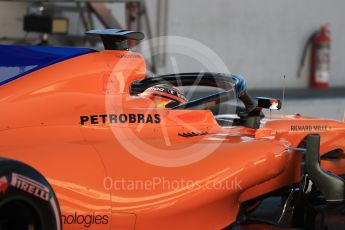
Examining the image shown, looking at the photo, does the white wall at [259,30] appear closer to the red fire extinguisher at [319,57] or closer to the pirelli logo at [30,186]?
the red fire extinguisher at [319,57]

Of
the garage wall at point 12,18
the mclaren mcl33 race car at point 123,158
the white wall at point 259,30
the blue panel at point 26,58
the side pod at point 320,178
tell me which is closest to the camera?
the mclaren mcl33 race car at point 123,158

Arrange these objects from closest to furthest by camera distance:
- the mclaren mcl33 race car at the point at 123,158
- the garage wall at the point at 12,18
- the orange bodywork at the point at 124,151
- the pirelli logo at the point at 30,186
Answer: the pirelli logo at the point at 30,186, the mclaren mcl33 race car at the point at 123,158, the orange bodywork at the point at 124,151, the garage wall at the point at 12,18

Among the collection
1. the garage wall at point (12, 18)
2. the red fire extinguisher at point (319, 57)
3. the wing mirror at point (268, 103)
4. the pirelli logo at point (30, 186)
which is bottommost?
the red fire extinguisher at point (319, 57)

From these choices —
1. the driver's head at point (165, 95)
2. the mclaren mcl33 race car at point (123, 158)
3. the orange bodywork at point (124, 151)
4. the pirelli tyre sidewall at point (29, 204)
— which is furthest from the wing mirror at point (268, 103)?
the pirelli tyre sidewall at point (29, 204)

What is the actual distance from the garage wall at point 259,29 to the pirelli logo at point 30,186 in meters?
8.33

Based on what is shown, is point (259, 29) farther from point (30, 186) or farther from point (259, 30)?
point (30, 186)

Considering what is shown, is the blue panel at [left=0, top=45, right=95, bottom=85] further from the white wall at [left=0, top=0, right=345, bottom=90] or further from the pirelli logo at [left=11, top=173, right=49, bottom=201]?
the white wall at [left=0, top=0, right=345, bottom=90]

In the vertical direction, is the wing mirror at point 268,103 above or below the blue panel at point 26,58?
below

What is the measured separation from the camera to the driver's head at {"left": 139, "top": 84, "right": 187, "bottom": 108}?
4746 millimetres

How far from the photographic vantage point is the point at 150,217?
347cm

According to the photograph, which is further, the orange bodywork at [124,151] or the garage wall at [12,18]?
the garage wall at [12,18]

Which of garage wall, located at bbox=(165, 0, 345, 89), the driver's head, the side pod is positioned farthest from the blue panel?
garage wall, located at bbox=(165, 0, 345, 89)

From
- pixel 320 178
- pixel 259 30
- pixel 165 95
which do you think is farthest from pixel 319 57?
pixel 320 178

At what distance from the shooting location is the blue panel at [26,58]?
3.68 metres
